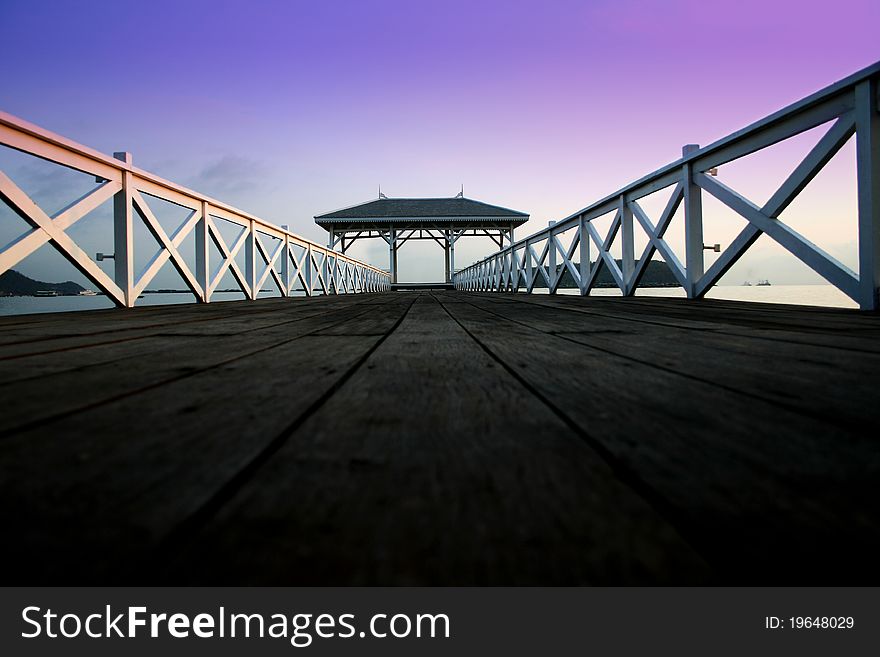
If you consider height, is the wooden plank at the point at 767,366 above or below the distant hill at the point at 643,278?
below

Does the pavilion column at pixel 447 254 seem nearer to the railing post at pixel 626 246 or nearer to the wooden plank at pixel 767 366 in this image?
the railing post at pixel 626 246

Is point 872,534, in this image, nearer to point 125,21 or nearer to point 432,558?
point 432,558

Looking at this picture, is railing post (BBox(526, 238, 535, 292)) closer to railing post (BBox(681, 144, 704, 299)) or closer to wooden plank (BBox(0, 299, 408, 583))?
railing post (BBox(681, 144, 704, 299))

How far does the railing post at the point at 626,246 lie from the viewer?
13.8 feet

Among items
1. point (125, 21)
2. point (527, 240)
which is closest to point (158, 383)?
point (527, 240)

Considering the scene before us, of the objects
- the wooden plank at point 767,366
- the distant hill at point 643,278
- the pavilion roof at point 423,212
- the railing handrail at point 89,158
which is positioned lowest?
the wooden plank at point 767,366

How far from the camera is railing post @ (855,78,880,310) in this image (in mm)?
1965

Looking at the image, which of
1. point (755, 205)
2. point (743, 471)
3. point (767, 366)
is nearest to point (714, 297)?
point (755, 205)

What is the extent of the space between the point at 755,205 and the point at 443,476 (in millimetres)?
2974

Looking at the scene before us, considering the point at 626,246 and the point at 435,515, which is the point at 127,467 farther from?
the point at 626,246

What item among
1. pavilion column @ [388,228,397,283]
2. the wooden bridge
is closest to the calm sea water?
the wooden bridge

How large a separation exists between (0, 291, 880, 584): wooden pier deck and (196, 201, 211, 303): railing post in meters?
3.84

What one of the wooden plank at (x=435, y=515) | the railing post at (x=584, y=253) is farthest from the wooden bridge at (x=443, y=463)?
the railing post at (x=584, y=253)
